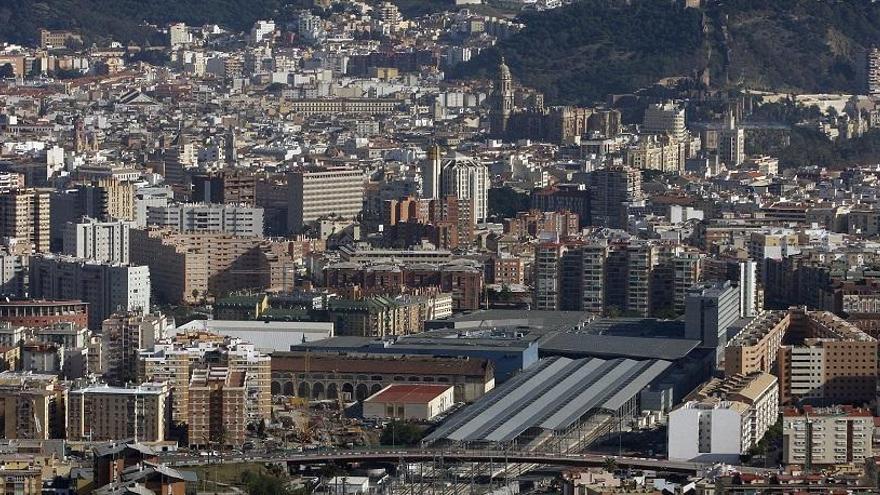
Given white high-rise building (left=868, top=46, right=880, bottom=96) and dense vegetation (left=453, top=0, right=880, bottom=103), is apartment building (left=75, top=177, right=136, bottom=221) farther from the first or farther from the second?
white high-rise building (left=868, top=46, right=880, bottom=96)

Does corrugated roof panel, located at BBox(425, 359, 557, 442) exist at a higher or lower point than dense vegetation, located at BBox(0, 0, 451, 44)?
lower

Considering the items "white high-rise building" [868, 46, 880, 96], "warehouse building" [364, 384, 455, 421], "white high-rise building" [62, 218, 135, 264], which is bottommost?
"warehouse building" [364, 384, 455, 421]

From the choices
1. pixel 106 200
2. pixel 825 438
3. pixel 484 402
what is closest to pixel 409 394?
pixel 484 402

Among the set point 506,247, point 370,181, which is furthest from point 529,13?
point 506,247

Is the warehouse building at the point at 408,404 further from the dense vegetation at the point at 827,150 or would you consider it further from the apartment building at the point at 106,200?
the dense vegetation at the point at 827,150

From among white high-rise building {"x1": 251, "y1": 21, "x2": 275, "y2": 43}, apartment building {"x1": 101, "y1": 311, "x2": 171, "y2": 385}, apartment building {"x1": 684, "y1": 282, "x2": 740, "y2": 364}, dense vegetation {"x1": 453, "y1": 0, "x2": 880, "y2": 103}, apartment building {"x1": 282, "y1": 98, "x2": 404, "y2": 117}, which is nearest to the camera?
apartment building {"x1": 101, "y1": 311, "x2": 171, "y2": 385}

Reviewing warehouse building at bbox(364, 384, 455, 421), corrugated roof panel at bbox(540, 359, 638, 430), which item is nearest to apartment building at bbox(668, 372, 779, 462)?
corrugated roof panel at bbox(540, 359, 638, 430)

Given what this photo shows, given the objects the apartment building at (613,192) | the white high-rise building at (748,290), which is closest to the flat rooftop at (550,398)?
the white high-rise building at (748,290)
